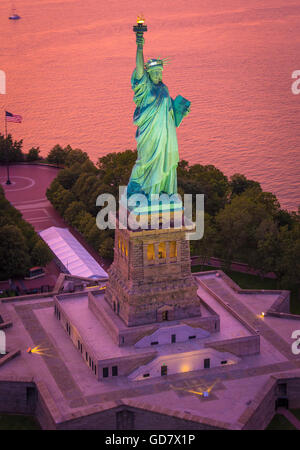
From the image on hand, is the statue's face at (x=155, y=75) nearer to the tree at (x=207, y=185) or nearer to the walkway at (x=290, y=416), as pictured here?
the walkway at (x=290, y=416)

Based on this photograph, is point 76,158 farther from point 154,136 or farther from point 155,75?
point 155,75

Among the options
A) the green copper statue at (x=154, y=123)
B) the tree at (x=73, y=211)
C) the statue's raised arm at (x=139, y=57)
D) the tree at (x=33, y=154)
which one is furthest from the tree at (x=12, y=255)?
the tree at (x=33, y=154)

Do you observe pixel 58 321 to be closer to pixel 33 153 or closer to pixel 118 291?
pixel 118 291

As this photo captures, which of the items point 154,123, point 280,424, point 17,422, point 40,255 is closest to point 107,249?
point 40,255

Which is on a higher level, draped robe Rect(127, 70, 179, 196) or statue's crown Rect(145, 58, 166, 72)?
statue's crown Rect(145, 58, 166, 72)

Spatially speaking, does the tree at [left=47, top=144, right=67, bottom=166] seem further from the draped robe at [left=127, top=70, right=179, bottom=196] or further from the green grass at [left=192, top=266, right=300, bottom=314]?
the draped robe at [left=127, top=70, right=179, bottom=196]

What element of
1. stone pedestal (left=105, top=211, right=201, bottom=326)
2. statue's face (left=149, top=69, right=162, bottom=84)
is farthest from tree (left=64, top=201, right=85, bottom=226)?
statue's face (left=149, top=69, right=162, bottom=84)
